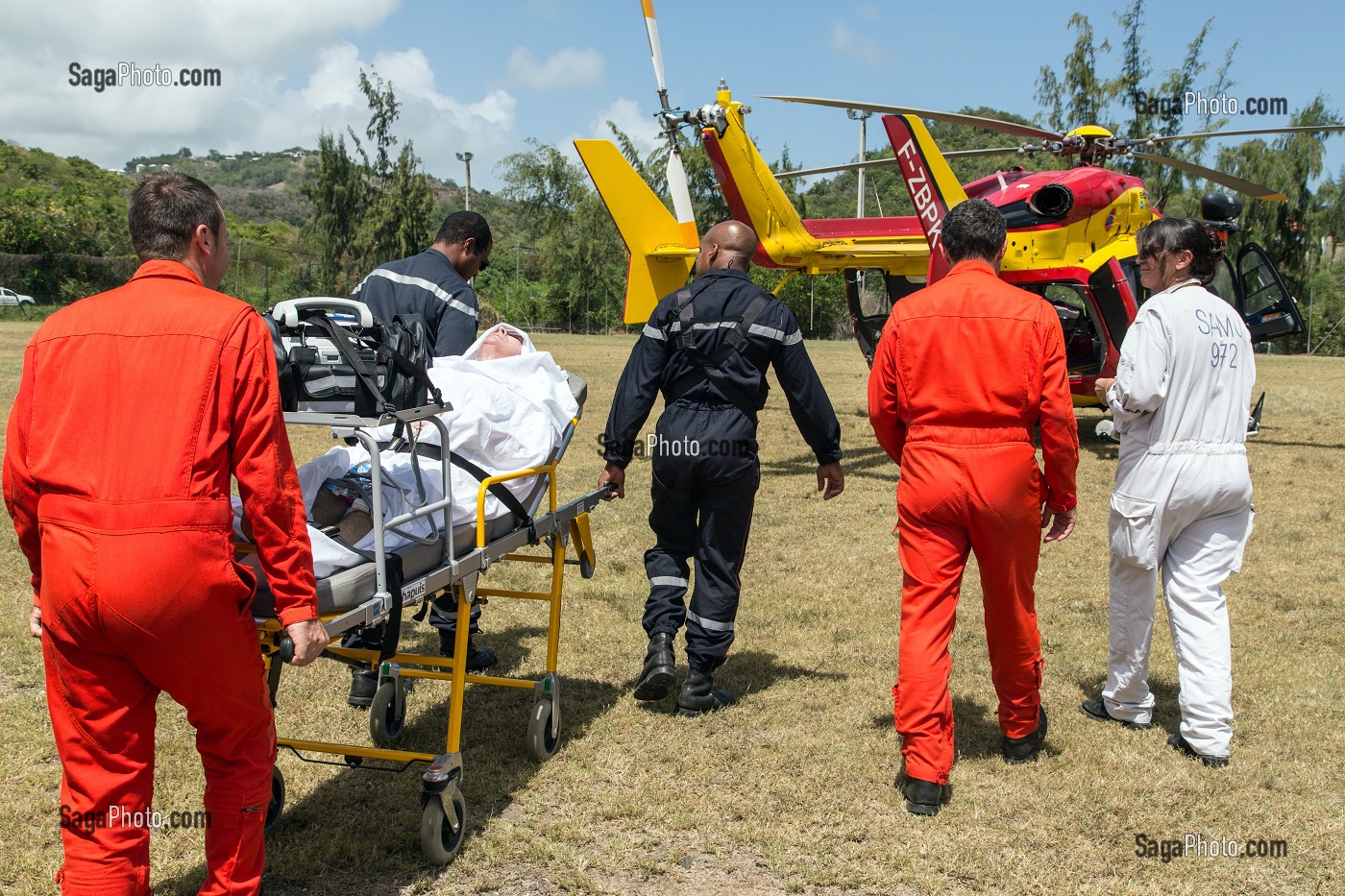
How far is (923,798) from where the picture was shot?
355 centimetres

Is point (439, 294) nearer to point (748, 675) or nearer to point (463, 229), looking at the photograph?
point (463, 229)

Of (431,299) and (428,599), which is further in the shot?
(431,299)

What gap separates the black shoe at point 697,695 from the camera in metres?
4.43

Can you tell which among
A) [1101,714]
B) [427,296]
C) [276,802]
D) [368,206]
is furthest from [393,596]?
[368,206]

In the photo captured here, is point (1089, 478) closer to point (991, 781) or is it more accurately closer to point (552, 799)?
point (991, 781)

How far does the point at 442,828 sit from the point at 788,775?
133cm

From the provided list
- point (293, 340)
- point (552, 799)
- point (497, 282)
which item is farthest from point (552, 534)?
point (497, 282)

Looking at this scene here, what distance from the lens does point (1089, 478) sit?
405 inches

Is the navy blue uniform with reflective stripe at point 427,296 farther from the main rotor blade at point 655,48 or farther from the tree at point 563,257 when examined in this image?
the tree at point 563,257

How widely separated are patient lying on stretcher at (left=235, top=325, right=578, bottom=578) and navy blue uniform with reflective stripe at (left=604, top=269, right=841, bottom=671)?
0.47 meters

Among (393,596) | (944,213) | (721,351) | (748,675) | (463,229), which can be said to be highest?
(944,213)

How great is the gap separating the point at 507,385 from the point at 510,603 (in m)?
2.59

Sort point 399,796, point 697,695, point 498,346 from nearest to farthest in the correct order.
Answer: point 399,796 < point 498,346 < point 697,695

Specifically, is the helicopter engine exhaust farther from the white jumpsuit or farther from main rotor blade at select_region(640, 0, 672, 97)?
the white jumpsuit
